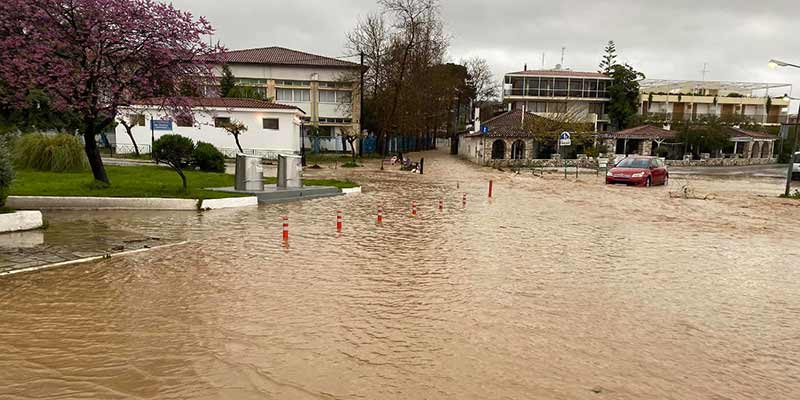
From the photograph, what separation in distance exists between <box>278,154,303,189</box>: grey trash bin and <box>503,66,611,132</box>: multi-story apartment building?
167ft

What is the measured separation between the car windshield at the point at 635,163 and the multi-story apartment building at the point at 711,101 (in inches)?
1717

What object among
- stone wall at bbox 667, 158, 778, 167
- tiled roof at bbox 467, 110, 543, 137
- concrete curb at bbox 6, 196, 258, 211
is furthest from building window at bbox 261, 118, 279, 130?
stone wall at bbox 667, 158, 778, 167

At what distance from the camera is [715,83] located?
8200 cm

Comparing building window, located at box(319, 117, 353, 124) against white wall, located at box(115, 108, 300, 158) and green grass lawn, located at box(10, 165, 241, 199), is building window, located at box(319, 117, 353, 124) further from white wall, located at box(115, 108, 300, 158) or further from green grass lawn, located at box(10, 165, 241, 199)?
green grass lawn, located at box(10, 165, 241, 199)

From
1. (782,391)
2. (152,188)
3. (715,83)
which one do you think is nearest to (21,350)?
(782,391)

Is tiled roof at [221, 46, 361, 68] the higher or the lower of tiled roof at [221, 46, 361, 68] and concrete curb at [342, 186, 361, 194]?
the higher

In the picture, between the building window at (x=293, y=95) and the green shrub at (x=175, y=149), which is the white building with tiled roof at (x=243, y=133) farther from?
the building window at (x=293, y=95)

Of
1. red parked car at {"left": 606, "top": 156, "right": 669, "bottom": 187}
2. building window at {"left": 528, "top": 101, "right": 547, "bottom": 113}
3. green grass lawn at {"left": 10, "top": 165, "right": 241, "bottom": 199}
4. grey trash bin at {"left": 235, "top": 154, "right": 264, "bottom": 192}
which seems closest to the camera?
green grass lawn at {"left": 10, "top": 165, "right": 241, "bottom": 199}

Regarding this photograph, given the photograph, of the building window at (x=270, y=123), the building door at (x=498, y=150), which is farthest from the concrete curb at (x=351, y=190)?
the building door at (x=498, y=150)

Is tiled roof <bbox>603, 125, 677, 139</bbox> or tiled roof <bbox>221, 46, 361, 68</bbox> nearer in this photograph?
tiled roof <bbox>603, 125, 677, 139</bbox>

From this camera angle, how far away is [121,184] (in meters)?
17.8

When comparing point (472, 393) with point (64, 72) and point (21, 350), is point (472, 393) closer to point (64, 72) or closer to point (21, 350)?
point (21, 350)

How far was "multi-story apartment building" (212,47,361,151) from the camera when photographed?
5369 cm

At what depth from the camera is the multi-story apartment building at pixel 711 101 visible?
73.1 meters
